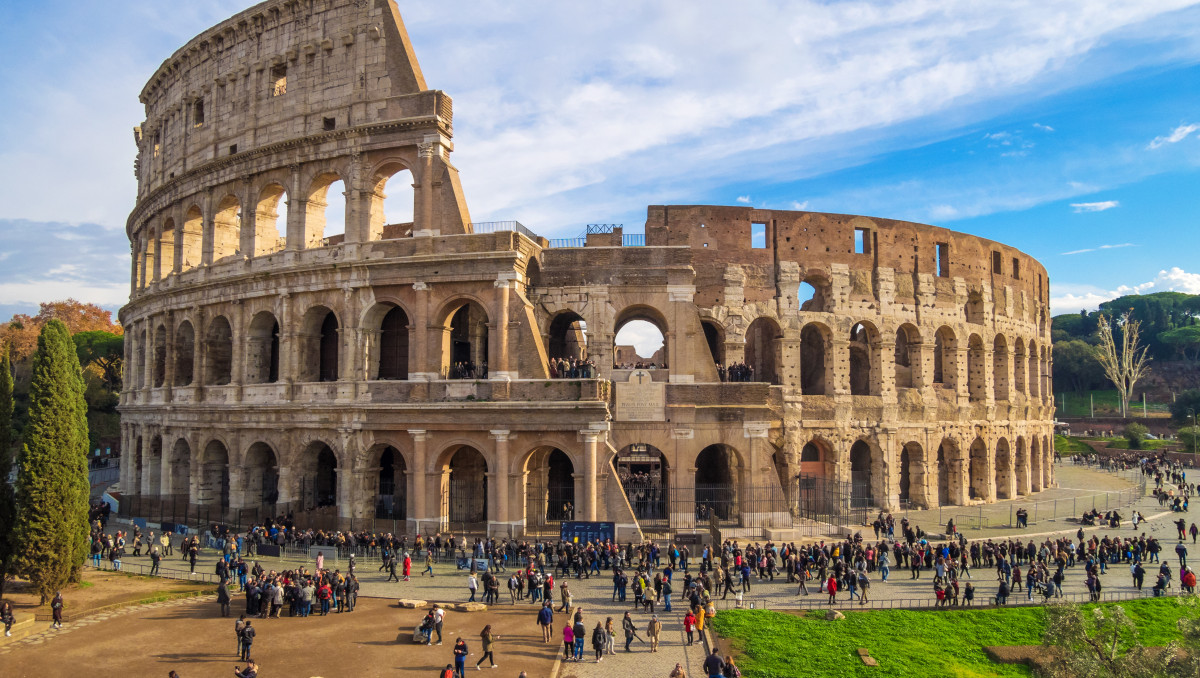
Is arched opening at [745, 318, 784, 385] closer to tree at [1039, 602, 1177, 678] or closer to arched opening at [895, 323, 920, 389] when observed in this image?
arched opening at [895, 323, 920, 389]

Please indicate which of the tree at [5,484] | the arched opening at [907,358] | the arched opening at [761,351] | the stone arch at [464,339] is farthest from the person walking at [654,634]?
the arched opening at [907,358]

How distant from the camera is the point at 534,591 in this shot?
19234 millimetres

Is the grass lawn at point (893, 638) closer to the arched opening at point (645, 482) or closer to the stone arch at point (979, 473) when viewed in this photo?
the arched opening at point (645, 482)

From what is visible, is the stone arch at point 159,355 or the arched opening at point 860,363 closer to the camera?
the stone arch at point 159,355

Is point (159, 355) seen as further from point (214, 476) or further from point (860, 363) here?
point (860, 363)

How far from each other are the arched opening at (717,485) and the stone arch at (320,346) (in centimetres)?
1492

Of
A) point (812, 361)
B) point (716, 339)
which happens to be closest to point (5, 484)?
point (716, 339)

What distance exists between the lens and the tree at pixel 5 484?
19172mm

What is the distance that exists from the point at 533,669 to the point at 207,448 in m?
21.6

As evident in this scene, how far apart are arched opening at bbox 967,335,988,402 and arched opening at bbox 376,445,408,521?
1109 inches

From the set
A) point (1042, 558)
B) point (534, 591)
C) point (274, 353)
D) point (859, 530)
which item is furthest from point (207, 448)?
point (1042, 558)

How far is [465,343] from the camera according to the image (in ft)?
98.6

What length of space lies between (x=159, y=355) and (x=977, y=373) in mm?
40408

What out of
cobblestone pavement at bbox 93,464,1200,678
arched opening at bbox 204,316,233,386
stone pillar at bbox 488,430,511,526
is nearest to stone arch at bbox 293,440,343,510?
cobblestone pavement at bbox 93,464,1200,678
